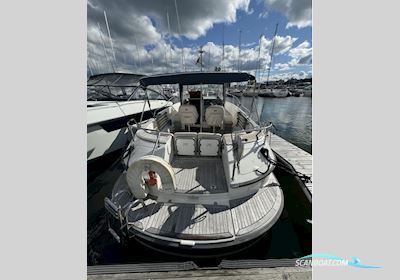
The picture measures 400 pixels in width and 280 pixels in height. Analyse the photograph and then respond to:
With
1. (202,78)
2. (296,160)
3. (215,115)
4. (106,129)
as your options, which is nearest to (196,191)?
(202,78)

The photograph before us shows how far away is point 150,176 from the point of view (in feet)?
14.8

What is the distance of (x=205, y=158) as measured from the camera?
6.07 meters

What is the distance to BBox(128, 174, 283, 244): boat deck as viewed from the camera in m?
3.73

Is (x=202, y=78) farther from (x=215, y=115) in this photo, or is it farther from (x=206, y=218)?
(x=206, y=218)

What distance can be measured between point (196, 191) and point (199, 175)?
2.44 feet

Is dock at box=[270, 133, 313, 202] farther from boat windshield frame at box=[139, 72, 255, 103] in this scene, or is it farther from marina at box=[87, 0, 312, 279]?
boat windshield frame at box=[139, 72, 255, 103]

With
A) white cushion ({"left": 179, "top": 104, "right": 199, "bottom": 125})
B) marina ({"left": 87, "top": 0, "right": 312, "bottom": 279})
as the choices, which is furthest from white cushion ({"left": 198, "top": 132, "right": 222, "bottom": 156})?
white cushion ({"left": 179, "top": 104, "right": 199, "bottom": 125})

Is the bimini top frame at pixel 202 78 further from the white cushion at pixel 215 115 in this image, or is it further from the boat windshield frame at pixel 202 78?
the white cushion at pixel 215 115

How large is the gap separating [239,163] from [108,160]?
7959 mm

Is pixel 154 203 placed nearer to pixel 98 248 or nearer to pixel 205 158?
pixel 98 248

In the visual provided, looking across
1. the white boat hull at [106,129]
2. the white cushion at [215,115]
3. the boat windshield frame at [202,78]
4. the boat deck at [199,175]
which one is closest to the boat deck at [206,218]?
the boat deck at [199,175]

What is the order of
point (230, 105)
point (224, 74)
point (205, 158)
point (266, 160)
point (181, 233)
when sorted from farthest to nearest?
point (230, 105) < point (205, 158) < point (224, 74) < point (266, 160) < point (181, 233)

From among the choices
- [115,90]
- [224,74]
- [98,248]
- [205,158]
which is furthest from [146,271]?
[115,90]

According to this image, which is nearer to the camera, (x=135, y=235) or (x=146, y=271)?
(x=146, y=271)
